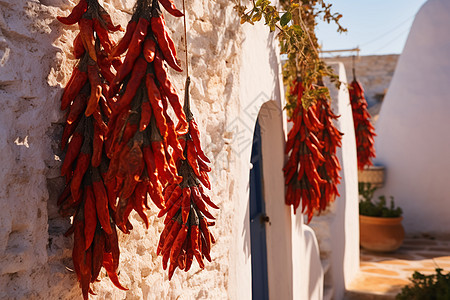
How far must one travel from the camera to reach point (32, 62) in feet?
3.68

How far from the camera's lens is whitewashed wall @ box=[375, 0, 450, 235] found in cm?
743

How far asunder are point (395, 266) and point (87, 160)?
5587mm

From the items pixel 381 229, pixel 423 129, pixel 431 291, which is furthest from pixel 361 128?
pixel 423 129

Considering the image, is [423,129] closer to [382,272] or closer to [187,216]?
[382,272]

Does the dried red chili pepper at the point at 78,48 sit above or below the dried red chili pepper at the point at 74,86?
above

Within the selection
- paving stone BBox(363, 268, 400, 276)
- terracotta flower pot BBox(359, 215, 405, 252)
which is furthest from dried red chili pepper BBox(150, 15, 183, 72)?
terracotta flower pot BBox(359, 215, 405, 252)

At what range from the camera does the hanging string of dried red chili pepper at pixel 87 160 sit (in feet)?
3.76

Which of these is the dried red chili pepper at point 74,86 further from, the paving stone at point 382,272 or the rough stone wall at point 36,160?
the paving stone at point 382,272

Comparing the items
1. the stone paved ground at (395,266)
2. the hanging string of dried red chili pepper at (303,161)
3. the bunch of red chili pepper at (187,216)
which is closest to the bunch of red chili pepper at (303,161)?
the hanging string of dried red chili pepper at (303,161)

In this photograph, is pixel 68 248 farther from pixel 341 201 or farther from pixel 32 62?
pixel 341 201

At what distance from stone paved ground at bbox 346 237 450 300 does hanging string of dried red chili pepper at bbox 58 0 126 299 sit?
167 inches

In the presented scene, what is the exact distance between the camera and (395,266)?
5797 mm

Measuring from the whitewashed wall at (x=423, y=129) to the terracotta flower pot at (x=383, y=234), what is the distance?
136cm

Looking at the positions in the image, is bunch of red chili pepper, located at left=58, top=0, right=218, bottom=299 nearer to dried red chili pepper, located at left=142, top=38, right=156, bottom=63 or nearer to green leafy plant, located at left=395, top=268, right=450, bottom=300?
dried red chili pepper, located at left=142, top=38, right=156, bottom=63
